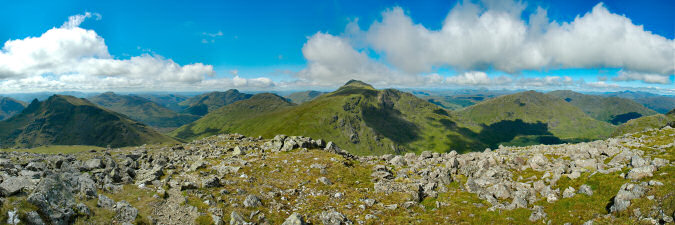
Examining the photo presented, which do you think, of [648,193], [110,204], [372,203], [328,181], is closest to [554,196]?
[648,193]

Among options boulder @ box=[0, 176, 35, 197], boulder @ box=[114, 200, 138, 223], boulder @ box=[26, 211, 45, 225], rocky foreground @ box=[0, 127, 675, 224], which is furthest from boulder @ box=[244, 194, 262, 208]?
boulder @ box=[0, 176, 35, 197]

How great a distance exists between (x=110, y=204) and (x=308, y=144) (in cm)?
3235

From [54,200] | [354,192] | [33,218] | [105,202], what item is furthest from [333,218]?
[54,200]

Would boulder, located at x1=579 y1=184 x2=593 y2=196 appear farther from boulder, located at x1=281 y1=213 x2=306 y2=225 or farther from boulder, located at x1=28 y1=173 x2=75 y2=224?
boulder, located at x1=28 y1=173 x2=75 y2=224

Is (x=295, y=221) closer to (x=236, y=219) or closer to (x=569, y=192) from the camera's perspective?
(x=236, y=219)

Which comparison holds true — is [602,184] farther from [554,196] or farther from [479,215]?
[479,215]

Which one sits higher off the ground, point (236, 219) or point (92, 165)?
point (92, 165)

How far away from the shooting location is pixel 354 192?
28.5 m

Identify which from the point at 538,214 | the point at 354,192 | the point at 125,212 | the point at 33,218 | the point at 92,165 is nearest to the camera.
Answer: the point at 33,218

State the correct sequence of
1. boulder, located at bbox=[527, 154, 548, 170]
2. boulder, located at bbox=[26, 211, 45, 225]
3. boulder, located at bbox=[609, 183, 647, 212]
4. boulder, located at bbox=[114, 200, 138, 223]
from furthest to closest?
boulder, located at bbox=[527, 154, 548, 170], boulder, located at bbox=[114, 200, 138, 223], boulder, located at bbox=[609, 183, 647, 212], boulder, located at bbox=[26, 211, 45, 225]

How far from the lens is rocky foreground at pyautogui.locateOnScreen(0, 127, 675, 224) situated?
16.9 meters

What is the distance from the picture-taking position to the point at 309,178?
105 ft

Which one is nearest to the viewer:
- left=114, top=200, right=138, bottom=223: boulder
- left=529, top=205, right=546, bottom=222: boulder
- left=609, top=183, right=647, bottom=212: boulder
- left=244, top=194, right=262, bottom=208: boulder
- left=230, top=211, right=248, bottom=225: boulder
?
left=609, top=183, right=647, bottom=212: boulder

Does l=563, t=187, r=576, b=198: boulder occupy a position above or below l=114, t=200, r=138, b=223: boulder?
above
